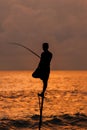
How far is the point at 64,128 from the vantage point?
24.8 m

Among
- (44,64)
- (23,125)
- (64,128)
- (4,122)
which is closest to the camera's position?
(44,64)

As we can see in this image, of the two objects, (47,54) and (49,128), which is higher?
(47,54)

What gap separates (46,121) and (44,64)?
15404 mm

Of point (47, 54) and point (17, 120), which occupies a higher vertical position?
point (47, 54)

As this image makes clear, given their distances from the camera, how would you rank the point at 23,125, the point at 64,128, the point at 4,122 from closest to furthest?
the point at 64,128 → the point at 23,125 → the point at 4,122

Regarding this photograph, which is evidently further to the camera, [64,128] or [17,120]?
[17,120]

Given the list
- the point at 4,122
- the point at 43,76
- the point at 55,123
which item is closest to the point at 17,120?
the point at 4,122

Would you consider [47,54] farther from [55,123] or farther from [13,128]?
[55,123]

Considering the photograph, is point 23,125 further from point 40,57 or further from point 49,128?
point 40,57

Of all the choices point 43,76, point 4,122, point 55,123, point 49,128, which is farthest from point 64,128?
point 43,76

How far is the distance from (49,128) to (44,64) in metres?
11.9

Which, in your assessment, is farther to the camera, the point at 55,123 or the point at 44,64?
the point at 55,123

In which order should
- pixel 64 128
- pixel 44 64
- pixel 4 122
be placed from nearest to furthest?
pixel 44 64 → pixel 64 128 → pixel 4 122

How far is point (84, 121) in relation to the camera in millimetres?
28688
